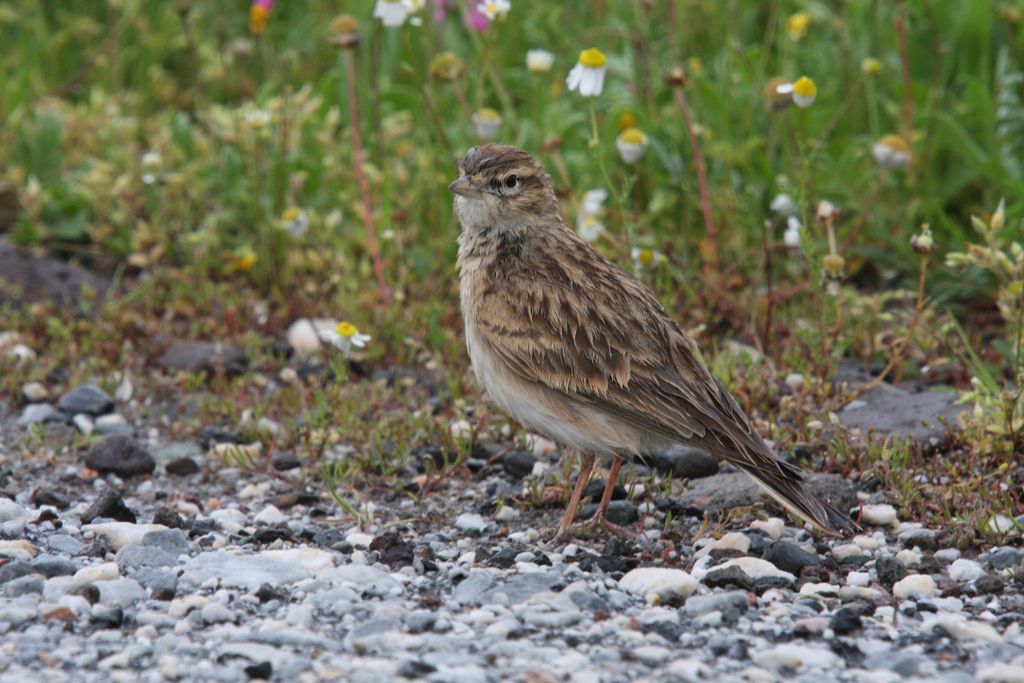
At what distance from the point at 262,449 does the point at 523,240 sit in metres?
1.57

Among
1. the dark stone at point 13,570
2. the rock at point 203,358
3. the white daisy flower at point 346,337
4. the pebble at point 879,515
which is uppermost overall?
the white daisy flower at point 346,337

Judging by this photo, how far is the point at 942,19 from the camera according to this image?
9.07 meters

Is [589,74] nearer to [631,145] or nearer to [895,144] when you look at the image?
[631,145]

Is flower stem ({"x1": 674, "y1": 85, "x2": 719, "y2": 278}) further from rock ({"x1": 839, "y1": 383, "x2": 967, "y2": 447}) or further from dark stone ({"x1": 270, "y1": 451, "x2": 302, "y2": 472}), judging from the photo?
dark stone ({"x1": 270, "y1": 451, "x2": 302, "y2": 472})

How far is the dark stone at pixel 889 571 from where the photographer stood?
5.02 metres

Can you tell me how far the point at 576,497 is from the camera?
5.62 m

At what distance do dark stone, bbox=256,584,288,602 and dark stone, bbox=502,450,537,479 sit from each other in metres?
1.75

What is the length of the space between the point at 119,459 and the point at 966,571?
11.7ft

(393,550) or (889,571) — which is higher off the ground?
(889,571)

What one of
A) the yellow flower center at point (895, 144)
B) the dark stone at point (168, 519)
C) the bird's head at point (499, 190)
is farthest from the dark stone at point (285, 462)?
the yellow flower center at point (895, 144)

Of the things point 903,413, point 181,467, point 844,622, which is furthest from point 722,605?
point 181,467

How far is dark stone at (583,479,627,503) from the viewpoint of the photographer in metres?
6.06

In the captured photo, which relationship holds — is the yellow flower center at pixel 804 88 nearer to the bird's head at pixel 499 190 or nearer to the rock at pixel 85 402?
the bird's head at pixel 499 190

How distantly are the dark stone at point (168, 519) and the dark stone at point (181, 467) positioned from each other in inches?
29.5
